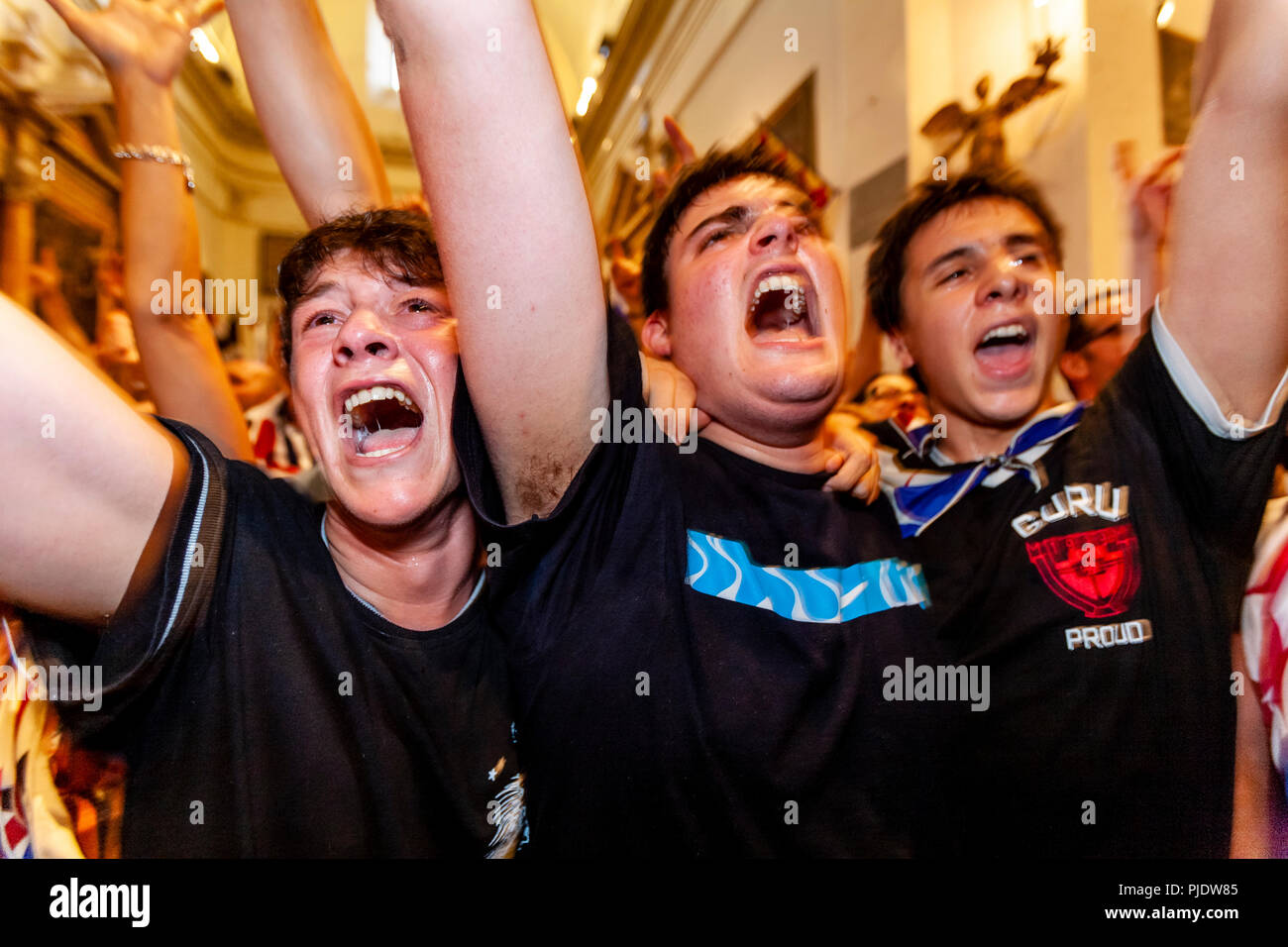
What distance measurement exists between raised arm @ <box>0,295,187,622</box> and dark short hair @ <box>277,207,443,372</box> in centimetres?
38

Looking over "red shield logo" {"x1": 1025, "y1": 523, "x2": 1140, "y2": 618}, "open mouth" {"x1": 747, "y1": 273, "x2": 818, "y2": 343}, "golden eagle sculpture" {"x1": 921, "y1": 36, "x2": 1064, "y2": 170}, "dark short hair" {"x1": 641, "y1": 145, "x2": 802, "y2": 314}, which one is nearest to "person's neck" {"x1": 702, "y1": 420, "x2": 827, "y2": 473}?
"open mouth" {"x1": 747, "y1": 273, "x2": 818, "y2": 343}

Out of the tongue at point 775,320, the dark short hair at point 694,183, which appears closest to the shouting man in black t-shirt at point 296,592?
the dark short hair at point 694,183

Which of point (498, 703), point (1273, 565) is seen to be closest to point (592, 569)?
point (498, 703)

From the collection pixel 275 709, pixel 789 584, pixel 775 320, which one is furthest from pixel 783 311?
pixel 275 709

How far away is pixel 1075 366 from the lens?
1992 millimetres

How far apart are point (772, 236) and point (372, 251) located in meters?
0.58

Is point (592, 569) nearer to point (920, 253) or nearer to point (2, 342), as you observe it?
point (2, 342)

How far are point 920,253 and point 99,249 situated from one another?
11.1 ft

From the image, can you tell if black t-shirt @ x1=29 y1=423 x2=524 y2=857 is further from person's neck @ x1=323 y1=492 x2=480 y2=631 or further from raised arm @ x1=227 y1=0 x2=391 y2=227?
raised arm @ x1=227 y1=0 x2=391 y2=227

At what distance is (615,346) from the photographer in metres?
0.85

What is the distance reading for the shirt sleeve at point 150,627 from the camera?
0.75m

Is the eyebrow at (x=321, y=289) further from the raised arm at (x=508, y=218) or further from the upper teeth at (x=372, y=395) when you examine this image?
the raised arm at (x=508, y=218)

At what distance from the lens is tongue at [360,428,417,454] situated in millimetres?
1017

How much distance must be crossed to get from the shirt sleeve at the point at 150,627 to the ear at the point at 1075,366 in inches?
79.3
